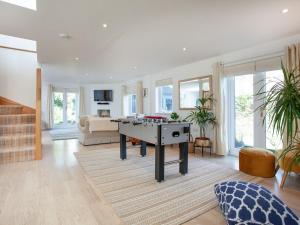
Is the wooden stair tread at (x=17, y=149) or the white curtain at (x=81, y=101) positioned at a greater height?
the white curtain at (x=81, y=101)

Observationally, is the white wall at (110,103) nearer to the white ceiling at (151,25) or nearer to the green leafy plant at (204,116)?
the white ceiling at (151,25)

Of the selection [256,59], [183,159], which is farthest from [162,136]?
[256,59]

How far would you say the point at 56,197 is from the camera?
2.22m

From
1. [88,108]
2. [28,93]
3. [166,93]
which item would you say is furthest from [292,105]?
[88,108]

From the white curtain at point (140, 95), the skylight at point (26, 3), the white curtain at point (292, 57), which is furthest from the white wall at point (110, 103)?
the white curtain at point (292, 57)

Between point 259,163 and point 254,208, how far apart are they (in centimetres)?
152

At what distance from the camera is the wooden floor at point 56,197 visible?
70.7 inches

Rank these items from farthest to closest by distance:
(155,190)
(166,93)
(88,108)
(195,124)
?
(88,108), (166,93), (195,124), (155,190)

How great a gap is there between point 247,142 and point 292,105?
8.01 feet

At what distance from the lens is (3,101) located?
17.3 ft

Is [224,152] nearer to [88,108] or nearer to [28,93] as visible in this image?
[28,93]

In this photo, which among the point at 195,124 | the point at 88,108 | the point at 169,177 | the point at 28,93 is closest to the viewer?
the point at 169,177

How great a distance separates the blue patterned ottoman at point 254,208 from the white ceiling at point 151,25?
220cm

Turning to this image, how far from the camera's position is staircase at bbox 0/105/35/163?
369cm
